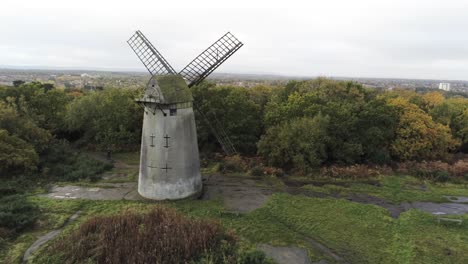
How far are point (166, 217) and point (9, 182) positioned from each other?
11.0 m

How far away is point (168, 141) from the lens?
43.7 feet

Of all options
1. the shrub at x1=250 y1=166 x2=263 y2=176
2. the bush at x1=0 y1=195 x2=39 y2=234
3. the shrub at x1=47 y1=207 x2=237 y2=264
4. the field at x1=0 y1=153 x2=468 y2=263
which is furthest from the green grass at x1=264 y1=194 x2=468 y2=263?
the bush at x1=0 y1=195 x2=39 y2=234

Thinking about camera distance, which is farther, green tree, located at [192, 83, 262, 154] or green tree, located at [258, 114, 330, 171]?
green tree, located at [192, 83, 262, 154]

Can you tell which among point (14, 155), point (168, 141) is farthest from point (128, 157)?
point (168, 141)

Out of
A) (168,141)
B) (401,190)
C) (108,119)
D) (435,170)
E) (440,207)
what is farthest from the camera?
(108,119)

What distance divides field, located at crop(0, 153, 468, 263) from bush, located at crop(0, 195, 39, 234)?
0.94 feet

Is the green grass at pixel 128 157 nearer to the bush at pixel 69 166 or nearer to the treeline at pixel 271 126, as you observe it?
the treeline at pixel 271 126

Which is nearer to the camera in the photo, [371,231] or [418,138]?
[371,231]

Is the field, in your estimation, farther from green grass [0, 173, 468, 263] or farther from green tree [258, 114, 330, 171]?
green tree [258, 114, 330, 171]

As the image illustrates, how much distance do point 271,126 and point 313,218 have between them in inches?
397

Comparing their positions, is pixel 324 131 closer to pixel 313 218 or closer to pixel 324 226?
pixel 313 218

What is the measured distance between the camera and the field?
10406 mm

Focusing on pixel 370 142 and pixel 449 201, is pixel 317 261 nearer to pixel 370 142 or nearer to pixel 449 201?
pixel 449 201

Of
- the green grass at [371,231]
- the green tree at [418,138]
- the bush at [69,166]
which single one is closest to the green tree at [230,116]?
the bush at [69,166]
